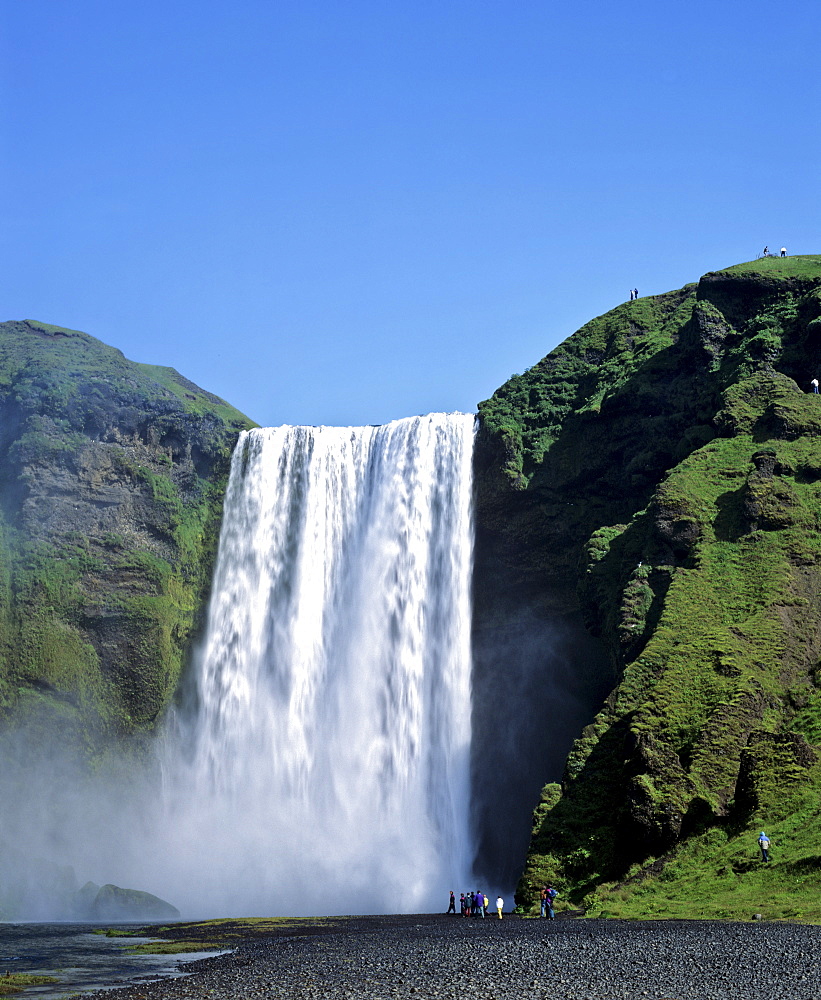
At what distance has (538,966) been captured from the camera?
952 inches

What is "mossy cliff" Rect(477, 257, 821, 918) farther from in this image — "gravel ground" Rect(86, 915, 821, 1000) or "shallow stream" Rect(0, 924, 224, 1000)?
"shallow stream" Rect(0, 924, 224, 1000)

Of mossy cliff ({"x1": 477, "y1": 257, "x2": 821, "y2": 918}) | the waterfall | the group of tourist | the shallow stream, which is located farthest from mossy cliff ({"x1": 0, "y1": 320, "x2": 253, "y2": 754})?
the group of tourist

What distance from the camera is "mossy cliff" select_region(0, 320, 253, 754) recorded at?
6462cm

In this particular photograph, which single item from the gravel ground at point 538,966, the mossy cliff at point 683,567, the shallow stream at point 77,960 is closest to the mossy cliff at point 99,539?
the mossy cliff at point 683,567

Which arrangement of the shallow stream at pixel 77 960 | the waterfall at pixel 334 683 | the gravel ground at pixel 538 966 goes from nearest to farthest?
the gravel ground at pixel 538 966 → the shallow stream at pixel 77 960 → the waterfall at pixel 334 683

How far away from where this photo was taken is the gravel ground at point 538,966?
2108cm

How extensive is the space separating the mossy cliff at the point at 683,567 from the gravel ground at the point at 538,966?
552 cm

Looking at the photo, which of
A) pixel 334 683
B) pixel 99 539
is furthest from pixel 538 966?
pixel 99 539

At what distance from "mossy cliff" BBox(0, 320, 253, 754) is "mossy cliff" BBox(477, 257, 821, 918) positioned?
2020 cm

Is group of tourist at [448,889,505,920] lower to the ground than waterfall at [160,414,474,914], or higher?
lower

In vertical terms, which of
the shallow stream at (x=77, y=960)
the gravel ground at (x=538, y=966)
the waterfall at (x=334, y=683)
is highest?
the waterfall at (x=334, y=683)

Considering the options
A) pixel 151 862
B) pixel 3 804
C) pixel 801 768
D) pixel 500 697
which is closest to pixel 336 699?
pixel 500 697

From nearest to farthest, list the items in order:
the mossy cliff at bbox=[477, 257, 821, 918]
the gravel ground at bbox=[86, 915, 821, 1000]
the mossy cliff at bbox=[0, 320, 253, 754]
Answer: the gravel ground at bbox=[86, 915, 821, 1000], the mossy cliff at bbox=[477, 257, 821, 918], the mossy cliff at bbox=[0, 320, 253, 754]

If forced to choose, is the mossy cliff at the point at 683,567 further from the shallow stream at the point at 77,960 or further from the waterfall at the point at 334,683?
the shallow stream at the point at 77,960
